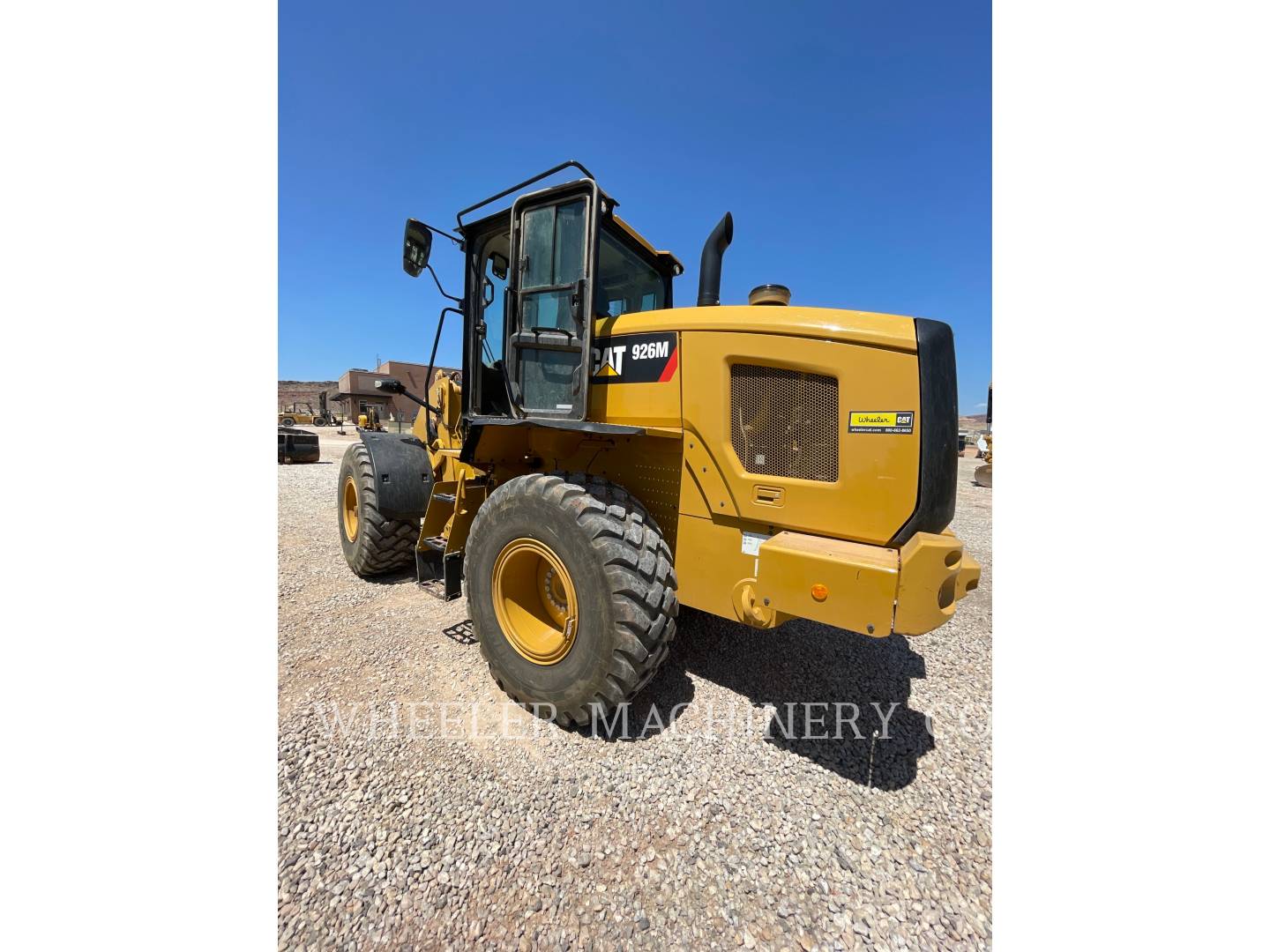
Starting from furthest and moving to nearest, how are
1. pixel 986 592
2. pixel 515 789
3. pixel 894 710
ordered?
pixel 986 592 → pixel 894 710 → pixel 515 789

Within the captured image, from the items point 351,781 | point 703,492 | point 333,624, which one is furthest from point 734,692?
point 333,624

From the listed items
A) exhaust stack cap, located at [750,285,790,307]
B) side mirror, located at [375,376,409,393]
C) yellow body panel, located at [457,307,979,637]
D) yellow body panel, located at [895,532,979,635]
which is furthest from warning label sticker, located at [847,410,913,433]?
side mirror, located at [375,376,409,393]

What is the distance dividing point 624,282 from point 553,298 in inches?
27.4

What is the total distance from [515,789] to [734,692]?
4.12 ft

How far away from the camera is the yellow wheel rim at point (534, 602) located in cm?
227

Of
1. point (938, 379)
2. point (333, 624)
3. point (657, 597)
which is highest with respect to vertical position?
point (938, 379)

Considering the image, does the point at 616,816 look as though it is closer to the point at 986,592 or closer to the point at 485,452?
the point at 485,452

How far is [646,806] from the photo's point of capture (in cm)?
180

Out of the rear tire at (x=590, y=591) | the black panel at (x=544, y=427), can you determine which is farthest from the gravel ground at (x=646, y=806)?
the black panel at (x=544, y=427)

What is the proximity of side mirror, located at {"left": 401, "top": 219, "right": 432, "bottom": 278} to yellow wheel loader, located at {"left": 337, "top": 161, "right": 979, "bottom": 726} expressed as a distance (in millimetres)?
11

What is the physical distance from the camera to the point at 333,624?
3203mm

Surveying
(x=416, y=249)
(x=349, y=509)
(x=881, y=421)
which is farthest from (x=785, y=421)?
(x=349, y=509)

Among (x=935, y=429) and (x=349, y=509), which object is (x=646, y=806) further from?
(x=349, y=509)

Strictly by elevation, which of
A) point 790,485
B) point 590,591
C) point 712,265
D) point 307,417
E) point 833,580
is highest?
point 307,417
